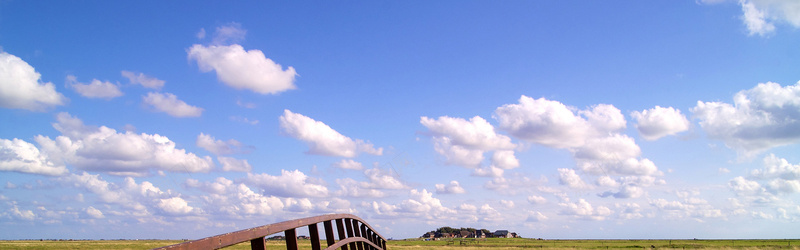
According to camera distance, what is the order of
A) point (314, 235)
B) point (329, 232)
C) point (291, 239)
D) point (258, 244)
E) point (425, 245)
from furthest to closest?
point (425, 245) → point (329, 232) → point (314, 235) → point (291, 239) → point (258, 244)

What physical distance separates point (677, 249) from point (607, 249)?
10028 millimetres

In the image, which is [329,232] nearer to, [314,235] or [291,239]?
[314,235]

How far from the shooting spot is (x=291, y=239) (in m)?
6.06

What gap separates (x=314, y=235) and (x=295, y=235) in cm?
125

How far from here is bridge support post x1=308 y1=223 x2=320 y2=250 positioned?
23.3ft

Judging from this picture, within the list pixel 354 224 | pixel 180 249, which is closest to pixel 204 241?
pixel 180 249

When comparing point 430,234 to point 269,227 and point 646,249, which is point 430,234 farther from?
point 269,227

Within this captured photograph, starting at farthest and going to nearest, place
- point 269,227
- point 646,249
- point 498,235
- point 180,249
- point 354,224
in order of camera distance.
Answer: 1. point 498,235
2. point 646,249
3. point 354,224
4. point 269,227
5. point 180,249

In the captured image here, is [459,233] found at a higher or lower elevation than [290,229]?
lower

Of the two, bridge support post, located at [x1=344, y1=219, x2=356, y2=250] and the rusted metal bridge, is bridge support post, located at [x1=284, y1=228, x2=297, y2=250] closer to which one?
the rusted metal bridge

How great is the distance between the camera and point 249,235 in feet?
16.3

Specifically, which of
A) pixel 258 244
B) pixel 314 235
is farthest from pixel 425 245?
pixel 258 244

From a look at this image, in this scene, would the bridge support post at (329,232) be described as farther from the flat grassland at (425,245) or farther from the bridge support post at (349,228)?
the flat grassland at (425,245)

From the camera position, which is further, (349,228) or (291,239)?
(349,228)
